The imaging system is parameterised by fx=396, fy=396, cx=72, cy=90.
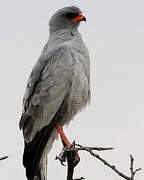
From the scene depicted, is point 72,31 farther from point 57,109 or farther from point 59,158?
point 59,158

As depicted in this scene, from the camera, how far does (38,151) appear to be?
18.8ft

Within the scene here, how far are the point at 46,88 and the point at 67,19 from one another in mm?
1576

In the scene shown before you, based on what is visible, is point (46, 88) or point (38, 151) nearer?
point (38, 151)

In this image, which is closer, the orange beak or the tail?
the tail

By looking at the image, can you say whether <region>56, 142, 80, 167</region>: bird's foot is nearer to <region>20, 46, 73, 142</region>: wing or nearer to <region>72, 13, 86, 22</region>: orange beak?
<region>20, 46, 73, 142</region>: wing

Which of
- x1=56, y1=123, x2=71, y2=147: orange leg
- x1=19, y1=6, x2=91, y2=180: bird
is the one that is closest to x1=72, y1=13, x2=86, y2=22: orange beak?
x1=19, y1=6, x2=91, y2=180: bird

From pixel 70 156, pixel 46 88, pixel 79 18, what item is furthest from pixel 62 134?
pixel 79 18

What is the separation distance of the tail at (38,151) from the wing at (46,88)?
0.09 m

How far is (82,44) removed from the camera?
685 centimetres

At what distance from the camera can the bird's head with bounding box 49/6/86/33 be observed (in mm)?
7262

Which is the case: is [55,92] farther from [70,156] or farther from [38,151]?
[70,156]

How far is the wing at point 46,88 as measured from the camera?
633 centimetres

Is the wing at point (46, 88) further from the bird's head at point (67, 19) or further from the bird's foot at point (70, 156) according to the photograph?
the bird's foot at point (70, 156)

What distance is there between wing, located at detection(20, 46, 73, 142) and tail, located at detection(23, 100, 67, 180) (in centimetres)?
9
